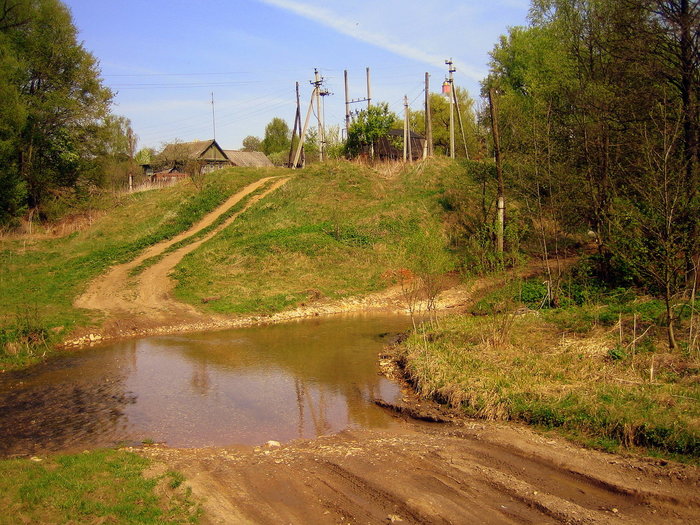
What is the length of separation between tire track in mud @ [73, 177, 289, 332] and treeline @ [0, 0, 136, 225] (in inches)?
498

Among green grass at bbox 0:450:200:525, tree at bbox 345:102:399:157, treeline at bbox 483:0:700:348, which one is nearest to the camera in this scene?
green grass at bbox 0:450:200:525

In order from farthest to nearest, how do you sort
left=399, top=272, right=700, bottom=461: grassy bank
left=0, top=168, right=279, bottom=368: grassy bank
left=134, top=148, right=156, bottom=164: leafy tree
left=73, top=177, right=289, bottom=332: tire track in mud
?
left=134, top=148, right=156, bottom=164: leafy tree
left=73, top=177, right=289, bottom=332: tire track in mud
left=0, top=168, right=279, bottom=368: grassy bank
left=399, top=272, right=700, bottom=461: grassy bank

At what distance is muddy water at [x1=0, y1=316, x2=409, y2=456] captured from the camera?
11.6m

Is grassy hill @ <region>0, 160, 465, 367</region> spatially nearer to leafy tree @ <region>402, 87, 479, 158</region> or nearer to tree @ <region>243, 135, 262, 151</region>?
leafy tree @ <region>402, 87, 479, 158</region>

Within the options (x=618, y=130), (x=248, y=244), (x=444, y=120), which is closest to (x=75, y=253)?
(x=248, y=244)

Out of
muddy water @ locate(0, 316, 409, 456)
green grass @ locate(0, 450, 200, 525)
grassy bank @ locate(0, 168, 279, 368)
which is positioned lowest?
muddy water @ locate(0, 316, 409, 456)

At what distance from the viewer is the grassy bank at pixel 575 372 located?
31.5 feet

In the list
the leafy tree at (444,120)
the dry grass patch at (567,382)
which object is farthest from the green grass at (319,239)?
the leafy tree at (444,120)

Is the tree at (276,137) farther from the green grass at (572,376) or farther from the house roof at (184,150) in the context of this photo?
the green grass at (572,376)

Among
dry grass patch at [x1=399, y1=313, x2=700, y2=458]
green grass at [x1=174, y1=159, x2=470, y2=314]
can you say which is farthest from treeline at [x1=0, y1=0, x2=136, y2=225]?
dry grass patch at [x1=399, y1=313, x2=700, y2=458]

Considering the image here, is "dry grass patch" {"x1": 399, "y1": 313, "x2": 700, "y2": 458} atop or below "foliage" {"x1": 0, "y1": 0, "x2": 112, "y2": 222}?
below

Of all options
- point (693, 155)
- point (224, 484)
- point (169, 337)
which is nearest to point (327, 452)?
point (224, 484)

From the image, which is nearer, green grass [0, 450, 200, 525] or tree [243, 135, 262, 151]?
green grass [0, 450, 200, 525]

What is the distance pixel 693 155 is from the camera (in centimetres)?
1728
